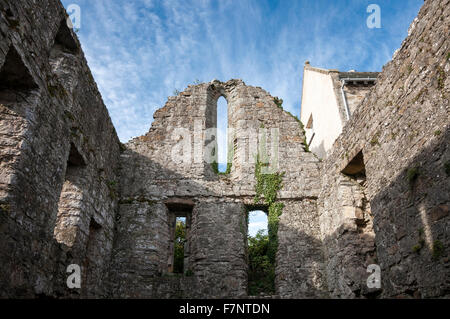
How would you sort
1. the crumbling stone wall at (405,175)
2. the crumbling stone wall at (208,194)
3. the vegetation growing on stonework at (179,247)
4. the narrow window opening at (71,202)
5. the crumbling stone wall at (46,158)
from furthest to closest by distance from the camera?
the vegetation growing on stonework at (179,247) → the crumbling stone wall at (208,194) → the narrow window opening at (71,202) → the crumbling stone wall at (46,158) → the crumbling stone wall at (405,175)

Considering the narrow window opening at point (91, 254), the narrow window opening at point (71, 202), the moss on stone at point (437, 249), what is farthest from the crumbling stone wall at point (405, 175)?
the narrow window opening at point (71, 202)

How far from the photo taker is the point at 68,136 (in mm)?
6215

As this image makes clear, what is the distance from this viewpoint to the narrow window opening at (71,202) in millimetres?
6457

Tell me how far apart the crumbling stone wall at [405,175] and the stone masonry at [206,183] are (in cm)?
2

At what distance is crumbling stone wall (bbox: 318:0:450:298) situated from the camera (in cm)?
443

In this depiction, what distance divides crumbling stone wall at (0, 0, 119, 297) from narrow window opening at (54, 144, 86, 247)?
2cm

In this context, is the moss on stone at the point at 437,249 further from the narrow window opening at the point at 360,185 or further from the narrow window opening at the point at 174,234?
the narrow window opening at the point at 174,234

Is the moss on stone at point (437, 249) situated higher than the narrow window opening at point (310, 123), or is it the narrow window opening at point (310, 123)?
the narrow window opening at point (310, 123)

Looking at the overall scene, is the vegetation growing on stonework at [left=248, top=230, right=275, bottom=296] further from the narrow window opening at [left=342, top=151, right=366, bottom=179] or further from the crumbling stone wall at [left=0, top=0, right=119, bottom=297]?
the crumbling stone wall at [left=0, top=0, right=119, bottom=297]

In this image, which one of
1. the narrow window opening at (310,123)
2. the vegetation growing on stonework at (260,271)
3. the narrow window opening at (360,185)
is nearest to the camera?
the narrow window opening at (360,185)

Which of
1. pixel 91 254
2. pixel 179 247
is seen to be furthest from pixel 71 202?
pixel 179 247

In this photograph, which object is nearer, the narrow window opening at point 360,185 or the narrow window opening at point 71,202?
the narrow window opening at point 71,202

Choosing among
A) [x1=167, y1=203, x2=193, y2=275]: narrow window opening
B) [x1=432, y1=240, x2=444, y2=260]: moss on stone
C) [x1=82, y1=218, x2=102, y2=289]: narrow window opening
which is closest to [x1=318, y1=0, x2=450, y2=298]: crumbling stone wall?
[x1=432, y1=240, x2=444, y2=260]: moss on stone
